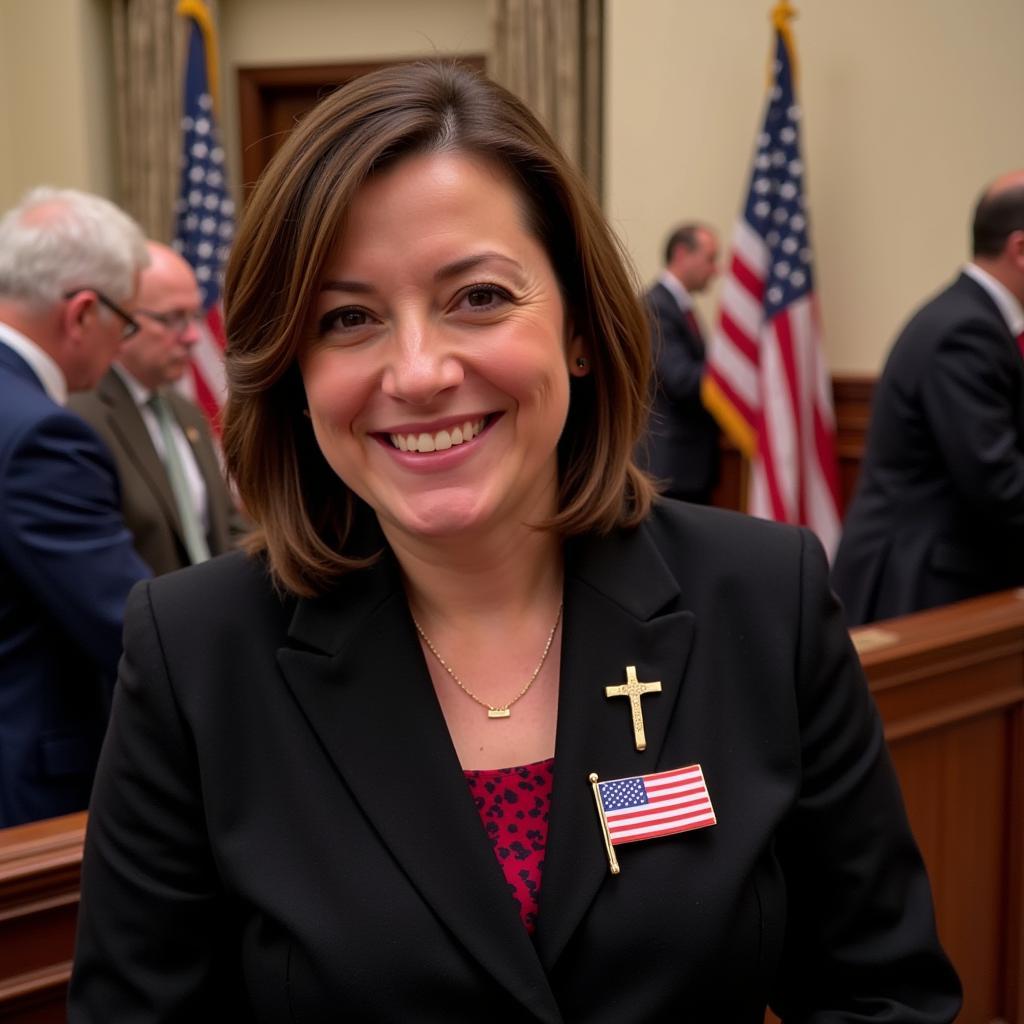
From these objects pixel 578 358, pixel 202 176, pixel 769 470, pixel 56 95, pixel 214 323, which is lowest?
pixel 769 470

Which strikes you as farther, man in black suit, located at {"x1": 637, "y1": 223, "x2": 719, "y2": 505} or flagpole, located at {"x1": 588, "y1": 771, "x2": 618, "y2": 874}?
man in black suit, located at {"x1": 637, "y1": 223, "x2": 719, "y2": 505}

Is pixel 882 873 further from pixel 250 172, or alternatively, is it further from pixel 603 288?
pixel 250 172

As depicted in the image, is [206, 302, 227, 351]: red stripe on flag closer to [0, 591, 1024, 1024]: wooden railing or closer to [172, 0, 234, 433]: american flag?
[172, 0, 234, 433]: american flag

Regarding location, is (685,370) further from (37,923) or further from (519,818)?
(519,818)

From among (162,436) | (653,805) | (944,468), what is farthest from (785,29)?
(653,805)

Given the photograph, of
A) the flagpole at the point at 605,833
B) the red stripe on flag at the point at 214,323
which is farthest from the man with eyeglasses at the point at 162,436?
the red stripe on flag at the point at 214,323

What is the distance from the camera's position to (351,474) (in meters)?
1.41

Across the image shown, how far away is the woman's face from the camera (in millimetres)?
1324

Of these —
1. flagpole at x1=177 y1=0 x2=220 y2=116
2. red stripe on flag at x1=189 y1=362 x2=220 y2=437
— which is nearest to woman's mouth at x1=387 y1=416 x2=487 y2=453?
red stripe on flag at x1=189 y1=362 x2=220 y2=437

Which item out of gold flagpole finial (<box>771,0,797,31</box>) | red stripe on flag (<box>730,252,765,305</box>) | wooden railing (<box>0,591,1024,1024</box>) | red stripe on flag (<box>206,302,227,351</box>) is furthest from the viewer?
red stripe on flag (<box>206,302,227,351</box>)

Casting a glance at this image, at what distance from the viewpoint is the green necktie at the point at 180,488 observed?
10.7 ft

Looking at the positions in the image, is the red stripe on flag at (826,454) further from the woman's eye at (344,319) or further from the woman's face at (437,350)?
the woman's eye at (344,319)

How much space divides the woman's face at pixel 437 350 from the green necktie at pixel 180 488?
1.90 m

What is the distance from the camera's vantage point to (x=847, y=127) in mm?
6172
